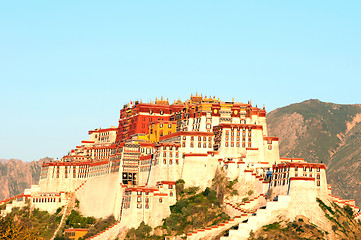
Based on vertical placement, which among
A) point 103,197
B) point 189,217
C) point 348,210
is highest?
point 103,197

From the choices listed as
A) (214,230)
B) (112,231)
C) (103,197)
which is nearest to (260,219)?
(214,230)

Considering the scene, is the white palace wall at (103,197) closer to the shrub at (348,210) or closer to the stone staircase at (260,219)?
the stone staircase at (260,219)

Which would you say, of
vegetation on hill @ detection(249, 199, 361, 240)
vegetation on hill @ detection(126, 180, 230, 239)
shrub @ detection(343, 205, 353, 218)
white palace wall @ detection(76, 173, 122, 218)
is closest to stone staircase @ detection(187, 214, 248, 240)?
vegetation on hill @ detection(126, 180, 230, 239)

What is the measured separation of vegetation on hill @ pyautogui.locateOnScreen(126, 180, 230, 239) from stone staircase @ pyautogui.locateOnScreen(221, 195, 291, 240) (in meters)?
13.6

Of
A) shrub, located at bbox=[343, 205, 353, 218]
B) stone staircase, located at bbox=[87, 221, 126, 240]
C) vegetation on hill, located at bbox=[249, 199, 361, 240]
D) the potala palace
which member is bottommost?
stone staircase, located at bbox=[87, 221, 126, 240]

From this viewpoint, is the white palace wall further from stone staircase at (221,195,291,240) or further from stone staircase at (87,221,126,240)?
stone staircase at (221,195,291,240)

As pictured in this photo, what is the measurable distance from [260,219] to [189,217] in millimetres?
25261

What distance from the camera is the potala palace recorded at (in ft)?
484

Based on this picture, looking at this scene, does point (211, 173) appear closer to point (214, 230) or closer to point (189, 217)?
point (189, 217)

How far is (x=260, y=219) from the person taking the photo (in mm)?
145250

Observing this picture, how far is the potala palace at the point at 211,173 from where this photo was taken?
147375 mm

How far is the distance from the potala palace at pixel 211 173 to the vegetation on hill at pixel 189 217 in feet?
7.04

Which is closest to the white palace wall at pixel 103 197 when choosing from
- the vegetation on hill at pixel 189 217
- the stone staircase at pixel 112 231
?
the stone staircase at pixel 112 231

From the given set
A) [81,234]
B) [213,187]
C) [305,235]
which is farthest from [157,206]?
[305,235]
